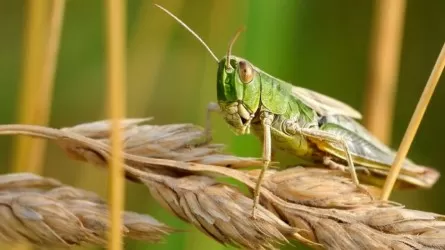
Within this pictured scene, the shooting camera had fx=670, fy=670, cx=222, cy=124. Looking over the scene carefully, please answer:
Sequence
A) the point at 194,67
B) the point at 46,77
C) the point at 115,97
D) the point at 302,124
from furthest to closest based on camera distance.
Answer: the point at 194,67 < the point at 302,124 < the point at 46,77 < the point at 115,97

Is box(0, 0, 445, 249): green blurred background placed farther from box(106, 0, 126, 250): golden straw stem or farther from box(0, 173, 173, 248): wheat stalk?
box(106, 0, 126, 250): golden straw stem

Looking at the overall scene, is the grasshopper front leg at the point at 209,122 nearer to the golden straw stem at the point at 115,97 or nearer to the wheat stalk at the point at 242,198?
the wheat stalk at the point at 242,198

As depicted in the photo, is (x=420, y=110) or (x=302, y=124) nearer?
(x=420, y=110)

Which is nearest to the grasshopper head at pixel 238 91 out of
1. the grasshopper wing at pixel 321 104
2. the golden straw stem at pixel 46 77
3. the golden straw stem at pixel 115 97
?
the grasshopper wing at pixel 321 104

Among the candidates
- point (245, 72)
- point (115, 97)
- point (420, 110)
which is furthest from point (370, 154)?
point (115, 97)

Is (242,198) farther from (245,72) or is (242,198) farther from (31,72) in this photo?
(31,72)

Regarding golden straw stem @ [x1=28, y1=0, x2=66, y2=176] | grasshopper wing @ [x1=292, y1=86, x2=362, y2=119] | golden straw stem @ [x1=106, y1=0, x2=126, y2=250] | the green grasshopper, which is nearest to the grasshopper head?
the green grasshopper
